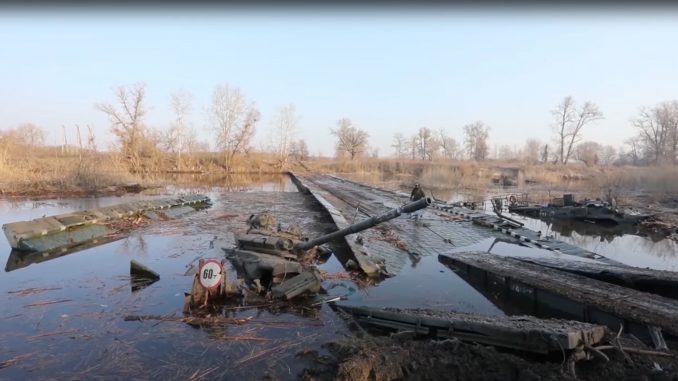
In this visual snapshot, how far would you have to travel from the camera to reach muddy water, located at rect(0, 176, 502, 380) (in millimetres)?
5898

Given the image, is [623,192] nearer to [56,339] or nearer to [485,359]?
[485,359]

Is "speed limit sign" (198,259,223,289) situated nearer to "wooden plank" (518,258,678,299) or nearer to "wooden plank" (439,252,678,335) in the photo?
"wooden plank" (439,252,678,335)

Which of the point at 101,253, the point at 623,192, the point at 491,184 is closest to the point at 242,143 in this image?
the point at 491,184

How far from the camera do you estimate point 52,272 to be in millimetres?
10906

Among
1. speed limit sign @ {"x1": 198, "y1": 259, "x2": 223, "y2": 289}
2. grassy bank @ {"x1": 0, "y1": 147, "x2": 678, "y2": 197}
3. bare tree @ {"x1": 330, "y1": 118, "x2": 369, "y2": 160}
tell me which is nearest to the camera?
speed limit sign @ {"x1": 198, "y1": 259, "x2": 223, "y2": 289}

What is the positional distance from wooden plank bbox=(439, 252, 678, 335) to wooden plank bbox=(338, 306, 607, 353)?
194 centimetres

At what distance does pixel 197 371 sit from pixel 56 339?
2881 mm

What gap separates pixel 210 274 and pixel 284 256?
104 inches

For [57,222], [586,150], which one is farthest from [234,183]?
[586,150]

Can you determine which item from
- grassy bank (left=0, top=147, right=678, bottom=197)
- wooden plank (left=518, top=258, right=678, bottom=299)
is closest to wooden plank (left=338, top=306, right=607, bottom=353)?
wooden plank (left=518, top=258, right=678, bottom=299)

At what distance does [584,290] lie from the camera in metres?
8.15

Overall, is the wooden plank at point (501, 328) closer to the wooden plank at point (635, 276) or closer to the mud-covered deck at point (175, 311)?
the mud-covered deck at point (175, 311)

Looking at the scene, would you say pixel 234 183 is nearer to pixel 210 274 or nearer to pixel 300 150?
pixel 210 274

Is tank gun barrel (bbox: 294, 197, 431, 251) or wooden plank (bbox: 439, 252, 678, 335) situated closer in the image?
wooden plank (bbox: 439, 252, 678, 335)
